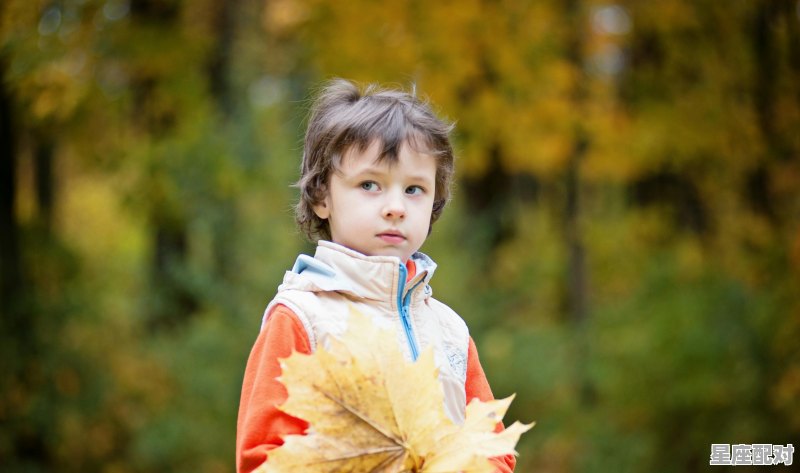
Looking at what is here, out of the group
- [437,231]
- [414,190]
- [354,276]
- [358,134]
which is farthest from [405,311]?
[437,231]

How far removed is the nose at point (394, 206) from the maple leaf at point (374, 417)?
339 mm

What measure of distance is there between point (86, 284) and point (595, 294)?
18.8 feet

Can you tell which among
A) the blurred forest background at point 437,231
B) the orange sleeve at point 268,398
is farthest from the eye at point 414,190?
the blurred forest background at point 437,231

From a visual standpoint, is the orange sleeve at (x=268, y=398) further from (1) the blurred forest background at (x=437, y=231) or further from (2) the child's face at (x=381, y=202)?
(1) the blurred forest background at (x=437, y=231)

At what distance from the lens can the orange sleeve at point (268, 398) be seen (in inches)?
70.7

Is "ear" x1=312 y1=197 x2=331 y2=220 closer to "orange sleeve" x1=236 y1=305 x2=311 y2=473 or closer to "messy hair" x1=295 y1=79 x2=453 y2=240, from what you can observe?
"messy hair" x1=295 y1=79 x2=453 y2=240

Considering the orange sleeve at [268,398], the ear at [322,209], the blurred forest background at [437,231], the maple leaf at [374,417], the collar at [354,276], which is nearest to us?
the maple leaf at [374,417]

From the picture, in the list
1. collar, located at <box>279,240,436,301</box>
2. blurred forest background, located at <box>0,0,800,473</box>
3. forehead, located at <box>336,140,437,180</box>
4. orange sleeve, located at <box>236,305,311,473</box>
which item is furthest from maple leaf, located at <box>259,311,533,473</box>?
blurred forest background, located at <box>0,0,800,473</box>

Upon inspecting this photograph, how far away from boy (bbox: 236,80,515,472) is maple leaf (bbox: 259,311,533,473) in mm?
171

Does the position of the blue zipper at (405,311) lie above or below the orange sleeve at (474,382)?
above

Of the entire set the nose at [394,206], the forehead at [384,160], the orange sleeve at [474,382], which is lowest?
the orange sleeve at [474,382]

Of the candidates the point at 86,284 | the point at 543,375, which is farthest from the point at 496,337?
the point at 86,284

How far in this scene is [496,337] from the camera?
24.8 feet

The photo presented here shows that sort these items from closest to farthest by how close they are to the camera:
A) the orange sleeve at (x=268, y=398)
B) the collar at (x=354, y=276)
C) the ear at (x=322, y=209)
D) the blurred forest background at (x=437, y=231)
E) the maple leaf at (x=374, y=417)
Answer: the maple leaf at (x=374, y=417) → the orange sleeve at (x=268, y=398) → the collar at (x=354, y=276) → the ear at (x=322, y=209) → the blurred forest background at (x=437, y=231)
